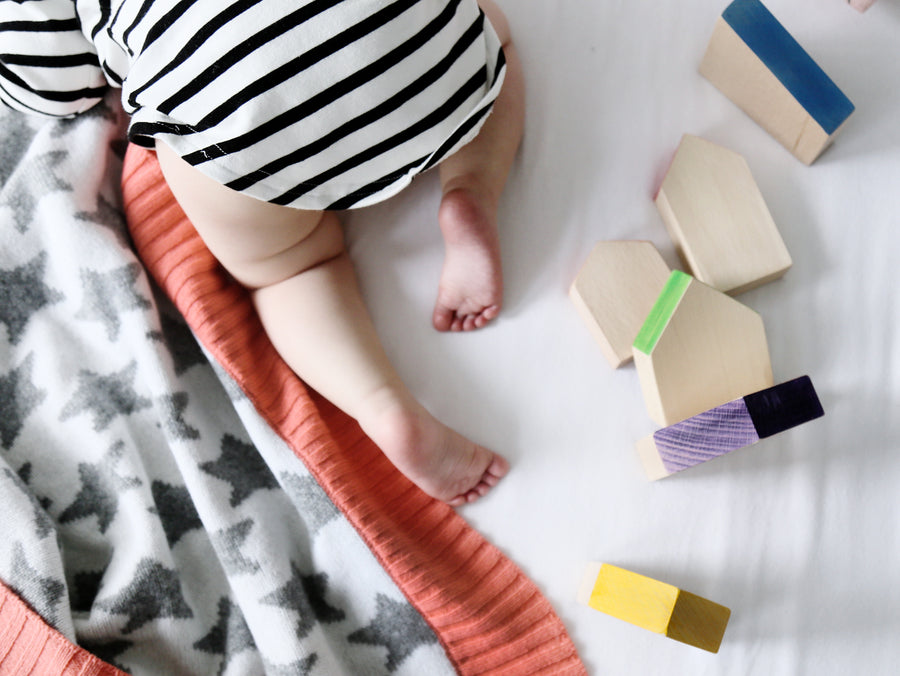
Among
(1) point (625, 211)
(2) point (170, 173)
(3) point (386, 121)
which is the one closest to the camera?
(3) point (386, 121)

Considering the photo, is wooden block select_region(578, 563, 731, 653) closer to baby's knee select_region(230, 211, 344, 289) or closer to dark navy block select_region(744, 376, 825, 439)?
dark navy block select_region(744, 376, 825, 439)

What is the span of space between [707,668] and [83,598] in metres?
0.58

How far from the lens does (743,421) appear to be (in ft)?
1.96

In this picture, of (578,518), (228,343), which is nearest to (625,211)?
(578,518)

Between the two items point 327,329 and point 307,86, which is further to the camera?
point 327,329

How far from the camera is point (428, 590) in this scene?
669mm

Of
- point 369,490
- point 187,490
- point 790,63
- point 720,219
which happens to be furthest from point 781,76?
point 187,490

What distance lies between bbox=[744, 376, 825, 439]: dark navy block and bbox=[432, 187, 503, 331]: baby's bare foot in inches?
9.9

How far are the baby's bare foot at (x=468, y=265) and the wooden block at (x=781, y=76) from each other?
0.29 metres

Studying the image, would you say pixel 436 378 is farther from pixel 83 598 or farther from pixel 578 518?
pixel 83 598

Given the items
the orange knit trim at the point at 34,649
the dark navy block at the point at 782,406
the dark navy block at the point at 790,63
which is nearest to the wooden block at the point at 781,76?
the dark navy block at the point at 790,63

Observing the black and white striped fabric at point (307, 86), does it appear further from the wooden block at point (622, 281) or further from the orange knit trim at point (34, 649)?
the orange knit trim at point (34, 649)

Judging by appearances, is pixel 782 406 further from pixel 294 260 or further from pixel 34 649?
pixel 34 649

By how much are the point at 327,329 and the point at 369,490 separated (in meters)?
0.16
